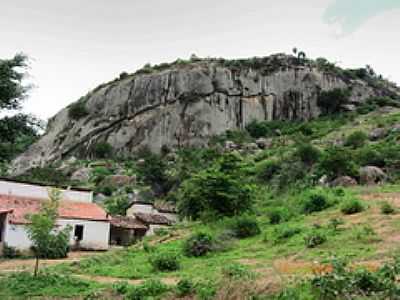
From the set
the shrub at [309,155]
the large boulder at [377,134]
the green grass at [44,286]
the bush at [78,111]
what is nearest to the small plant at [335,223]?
the green grass at [44,286]

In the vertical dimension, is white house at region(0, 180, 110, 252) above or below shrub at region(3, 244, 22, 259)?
above

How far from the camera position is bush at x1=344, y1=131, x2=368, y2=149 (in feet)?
157

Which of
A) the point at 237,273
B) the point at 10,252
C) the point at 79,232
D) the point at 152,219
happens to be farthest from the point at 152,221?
the point at 237,273

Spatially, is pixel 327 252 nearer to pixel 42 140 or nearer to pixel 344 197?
pixel 344 197

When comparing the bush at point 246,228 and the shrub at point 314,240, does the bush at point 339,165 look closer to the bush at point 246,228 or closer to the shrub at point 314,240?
the bush at point 246,228

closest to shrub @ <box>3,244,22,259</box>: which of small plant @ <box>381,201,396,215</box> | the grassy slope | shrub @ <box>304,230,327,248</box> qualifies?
the grassy slope

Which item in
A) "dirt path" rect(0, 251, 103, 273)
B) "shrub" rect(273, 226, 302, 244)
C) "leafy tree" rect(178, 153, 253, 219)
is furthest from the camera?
"leafy tree" rect(178, 153, 253, 219)

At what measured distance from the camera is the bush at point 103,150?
67.7m

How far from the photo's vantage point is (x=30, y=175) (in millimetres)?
59438

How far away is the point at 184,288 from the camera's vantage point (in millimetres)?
13914

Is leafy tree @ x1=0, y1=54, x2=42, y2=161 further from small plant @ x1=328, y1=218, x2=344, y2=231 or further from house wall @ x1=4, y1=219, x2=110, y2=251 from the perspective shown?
house wall @ x1=4, y1=219, x2=110, y2=251

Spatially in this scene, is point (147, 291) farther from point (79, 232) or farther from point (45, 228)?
point (79, 232)

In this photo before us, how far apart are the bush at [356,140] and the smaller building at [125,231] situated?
2240cm

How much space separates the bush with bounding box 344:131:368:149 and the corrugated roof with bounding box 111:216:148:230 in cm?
2208
